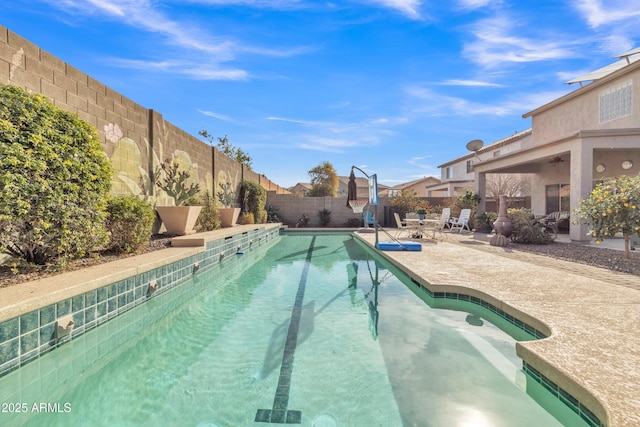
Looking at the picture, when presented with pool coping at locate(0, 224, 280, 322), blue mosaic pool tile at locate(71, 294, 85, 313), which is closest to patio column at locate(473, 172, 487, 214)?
pool coping at locate(0, 224, 280, 322)

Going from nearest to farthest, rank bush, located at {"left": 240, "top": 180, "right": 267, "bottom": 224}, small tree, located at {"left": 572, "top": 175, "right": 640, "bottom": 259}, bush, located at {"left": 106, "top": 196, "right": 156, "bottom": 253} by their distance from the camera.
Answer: bush, located at {"left": 106, "top": 196, "right": 156, "bottom": 253} → small tree, located at {"left": 572, "top": 175, "right": 640, "bottom": 259} → bush, located at {"left": 240, "top": 180, "right": 267, "bottom": 224}

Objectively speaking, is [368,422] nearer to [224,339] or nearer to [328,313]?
[224,339]

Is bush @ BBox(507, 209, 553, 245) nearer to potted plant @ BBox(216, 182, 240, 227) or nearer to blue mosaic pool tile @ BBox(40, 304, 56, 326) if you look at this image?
potted plant @ BBox(216, 182, 240, 227)

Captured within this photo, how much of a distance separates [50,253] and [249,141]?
64.4 feet

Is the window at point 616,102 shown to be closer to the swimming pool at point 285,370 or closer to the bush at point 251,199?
the swimming pool at point 285,370

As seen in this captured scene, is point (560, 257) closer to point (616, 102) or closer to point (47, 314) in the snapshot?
point (616, 102)

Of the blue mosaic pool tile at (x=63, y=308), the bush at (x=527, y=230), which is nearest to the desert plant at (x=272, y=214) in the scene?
the bush at (x=527, y=230)

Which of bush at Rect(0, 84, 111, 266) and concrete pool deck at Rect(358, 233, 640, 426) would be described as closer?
concrete pool deck at Rect(358, 233, 640, 426)

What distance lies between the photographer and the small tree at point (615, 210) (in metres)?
5.53

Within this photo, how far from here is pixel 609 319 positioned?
280 centimetres

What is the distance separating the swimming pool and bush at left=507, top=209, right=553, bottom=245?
6.10m

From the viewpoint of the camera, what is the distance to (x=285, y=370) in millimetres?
2557

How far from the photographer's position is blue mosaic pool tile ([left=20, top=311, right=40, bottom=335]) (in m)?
2.48

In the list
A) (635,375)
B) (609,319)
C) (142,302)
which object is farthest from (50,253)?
(609,319)
